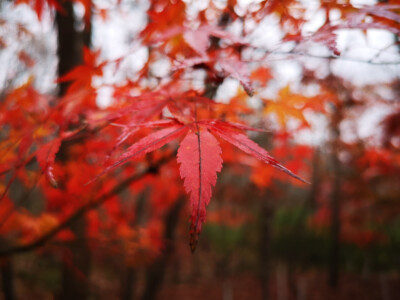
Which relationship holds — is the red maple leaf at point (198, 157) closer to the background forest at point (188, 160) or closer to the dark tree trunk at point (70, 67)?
the background forest at point (188, 160)

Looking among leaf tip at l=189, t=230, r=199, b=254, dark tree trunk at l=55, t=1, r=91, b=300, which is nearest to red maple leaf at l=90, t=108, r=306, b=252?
leaf tip at l=189, t=230, r=199, b=254

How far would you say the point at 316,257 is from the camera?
559 cm

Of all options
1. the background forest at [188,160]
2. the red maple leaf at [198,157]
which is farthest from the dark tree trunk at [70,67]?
the red maple leaf at [198,157]

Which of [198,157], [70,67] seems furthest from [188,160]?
[70,67]

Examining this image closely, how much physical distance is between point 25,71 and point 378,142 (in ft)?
19.1

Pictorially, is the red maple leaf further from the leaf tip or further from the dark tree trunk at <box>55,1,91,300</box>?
the dark tree trunk at <box>55,1,91,300</box>

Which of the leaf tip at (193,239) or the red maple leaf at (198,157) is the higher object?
the red maple leaf at (198,157)

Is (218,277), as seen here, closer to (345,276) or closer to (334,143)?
(345,276)

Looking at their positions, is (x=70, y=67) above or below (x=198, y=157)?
below

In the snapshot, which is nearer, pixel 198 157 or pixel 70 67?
pixel 198 157

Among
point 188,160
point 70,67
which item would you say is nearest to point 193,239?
point 188,160

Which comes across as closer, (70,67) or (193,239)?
(193,239)

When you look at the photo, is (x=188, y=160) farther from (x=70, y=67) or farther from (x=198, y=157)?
(x=70, y=67)

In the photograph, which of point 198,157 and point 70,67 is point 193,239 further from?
point 70,67
